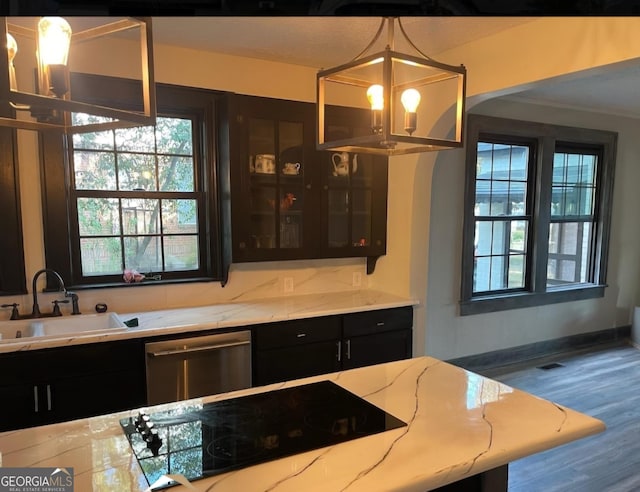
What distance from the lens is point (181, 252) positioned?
3211mm

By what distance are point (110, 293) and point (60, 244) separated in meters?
0.41

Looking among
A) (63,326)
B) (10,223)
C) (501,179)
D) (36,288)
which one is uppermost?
(501,179)

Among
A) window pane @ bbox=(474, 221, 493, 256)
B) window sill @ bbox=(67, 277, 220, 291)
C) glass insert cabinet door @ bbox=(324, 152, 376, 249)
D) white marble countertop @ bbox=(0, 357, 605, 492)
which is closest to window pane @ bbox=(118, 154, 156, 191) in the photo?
window sill @ bbox=(67, 277, 220, 291)

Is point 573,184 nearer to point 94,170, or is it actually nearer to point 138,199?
point 138,199

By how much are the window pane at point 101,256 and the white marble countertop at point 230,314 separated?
1.04 feet

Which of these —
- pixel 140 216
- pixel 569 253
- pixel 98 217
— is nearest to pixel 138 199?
pixel 140 216

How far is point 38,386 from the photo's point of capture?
229 centimetres

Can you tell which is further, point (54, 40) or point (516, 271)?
point (516, 271)

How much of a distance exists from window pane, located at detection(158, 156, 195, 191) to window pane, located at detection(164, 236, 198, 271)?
0.34 metres

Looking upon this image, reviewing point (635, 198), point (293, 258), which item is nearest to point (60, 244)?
point (293, 258)

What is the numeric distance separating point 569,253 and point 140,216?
4524 millimetres

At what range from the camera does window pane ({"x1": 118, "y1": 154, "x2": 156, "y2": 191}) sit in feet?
9.78

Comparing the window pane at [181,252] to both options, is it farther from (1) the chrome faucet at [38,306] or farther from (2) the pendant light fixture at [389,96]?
(2) the pendant light fixture at [389,96]

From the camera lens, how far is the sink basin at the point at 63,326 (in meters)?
2.53
